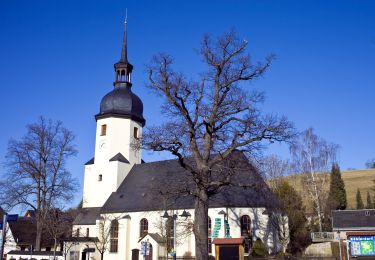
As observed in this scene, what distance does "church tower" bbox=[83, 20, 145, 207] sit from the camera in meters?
42.4

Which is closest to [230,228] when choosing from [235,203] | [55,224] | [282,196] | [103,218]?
[235,203]

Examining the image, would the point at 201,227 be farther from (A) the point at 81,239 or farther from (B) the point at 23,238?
(B) the point at 23,238

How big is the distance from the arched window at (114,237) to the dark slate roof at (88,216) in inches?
112

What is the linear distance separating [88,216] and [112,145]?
7924 mm

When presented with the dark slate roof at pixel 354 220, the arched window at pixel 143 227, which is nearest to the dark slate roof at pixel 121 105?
the arched window at pixel 143 227

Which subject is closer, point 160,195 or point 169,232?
point 169,232

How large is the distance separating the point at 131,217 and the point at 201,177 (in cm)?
2003

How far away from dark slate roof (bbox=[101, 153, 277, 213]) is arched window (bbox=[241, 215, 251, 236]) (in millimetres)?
1093

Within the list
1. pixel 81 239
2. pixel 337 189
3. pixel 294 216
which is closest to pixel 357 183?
pixel 337 189

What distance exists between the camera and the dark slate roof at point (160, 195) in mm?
33469

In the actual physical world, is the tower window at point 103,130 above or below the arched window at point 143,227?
above

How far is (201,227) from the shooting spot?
65.2 ft

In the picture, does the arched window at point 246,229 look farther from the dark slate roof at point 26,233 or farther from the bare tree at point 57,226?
the dark slate roof at point 26,233

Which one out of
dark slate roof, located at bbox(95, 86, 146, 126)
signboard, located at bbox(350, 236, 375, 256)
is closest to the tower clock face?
dark slate roof, located at bbox(95, 86, 146, 126)
